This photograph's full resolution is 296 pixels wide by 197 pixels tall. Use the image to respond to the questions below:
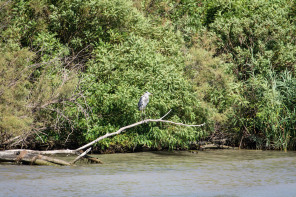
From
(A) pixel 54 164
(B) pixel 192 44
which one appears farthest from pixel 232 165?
(B) pixel 192 44

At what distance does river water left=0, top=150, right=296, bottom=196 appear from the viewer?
36.9 feet

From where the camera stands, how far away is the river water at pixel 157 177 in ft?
36.9

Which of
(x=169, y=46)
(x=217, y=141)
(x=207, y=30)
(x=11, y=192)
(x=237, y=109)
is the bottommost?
(x=11, y=192)

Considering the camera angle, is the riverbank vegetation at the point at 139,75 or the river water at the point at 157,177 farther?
the riverbank vegetation at the point at 139,75

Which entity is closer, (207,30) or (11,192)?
(11,192)

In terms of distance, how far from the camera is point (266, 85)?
67.8ft

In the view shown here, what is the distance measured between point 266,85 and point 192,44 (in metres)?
5.12

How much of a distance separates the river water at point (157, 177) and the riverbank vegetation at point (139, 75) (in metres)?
1.71

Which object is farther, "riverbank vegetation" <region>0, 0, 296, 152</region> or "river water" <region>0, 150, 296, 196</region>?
"riverbank vegetation" <region>0, 0, 296, 152</region>

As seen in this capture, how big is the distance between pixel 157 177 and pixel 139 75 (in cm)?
585

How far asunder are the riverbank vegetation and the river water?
171 cm

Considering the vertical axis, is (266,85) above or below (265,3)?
below

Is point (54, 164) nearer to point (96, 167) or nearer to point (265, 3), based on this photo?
Result: point (96, 167)

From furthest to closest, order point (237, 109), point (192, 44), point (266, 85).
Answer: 1. point (192, 44)
2. point (237, 109)
3. point (266, 85)
